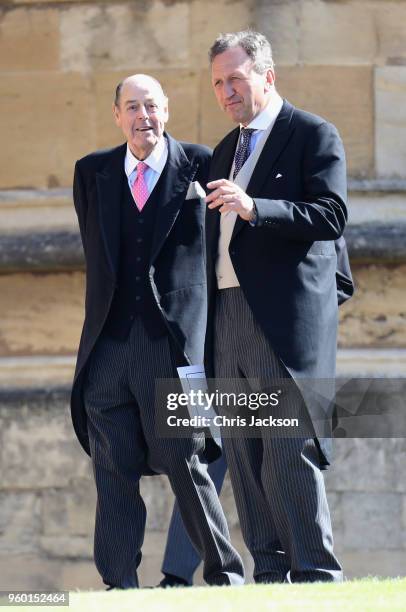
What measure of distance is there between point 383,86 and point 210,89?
73 cm

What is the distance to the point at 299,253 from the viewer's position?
470cm

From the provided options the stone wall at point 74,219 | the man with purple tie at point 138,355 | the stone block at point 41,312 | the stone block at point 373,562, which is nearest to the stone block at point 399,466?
the stone wall at point 74,219

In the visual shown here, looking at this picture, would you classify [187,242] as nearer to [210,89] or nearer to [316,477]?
[316,477]

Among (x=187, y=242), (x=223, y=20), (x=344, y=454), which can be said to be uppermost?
(x=223, y=20)

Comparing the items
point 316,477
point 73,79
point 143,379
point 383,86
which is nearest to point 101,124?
point 73,79

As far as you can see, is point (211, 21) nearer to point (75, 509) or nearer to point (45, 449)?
point (45, 449)

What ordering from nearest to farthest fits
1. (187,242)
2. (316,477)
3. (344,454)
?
(316,477), (187,242), (344,454)

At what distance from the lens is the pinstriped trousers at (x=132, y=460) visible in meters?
4.84

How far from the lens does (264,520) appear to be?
187 inches

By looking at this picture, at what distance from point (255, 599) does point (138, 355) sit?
1238mm

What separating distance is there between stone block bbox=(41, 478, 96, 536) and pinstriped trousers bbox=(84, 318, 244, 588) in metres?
1.76

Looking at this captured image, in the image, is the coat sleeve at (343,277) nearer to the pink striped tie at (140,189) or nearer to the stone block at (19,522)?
the pink striped tie at (140,189)

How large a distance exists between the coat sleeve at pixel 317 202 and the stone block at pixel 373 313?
6.64 ft

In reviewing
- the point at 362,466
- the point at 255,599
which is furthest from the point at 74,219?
the point at 255,599
